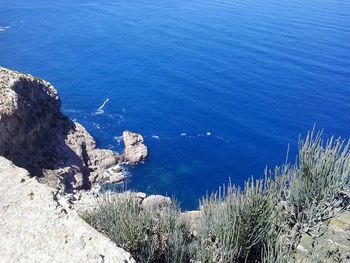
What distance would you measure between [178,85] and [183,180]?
Result: 2678cm

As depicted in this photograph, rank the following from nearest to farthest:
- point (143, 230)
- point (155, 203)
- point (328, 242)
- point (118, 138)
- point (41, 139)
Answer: point (328, 242), point (143, 230), point (155, 203), point (41, 139), point (118, 138)

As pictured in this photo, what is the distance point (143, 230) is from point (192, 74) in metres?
68.4

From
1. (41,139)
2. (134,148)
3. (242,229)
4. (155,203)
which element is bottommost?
(134,148)

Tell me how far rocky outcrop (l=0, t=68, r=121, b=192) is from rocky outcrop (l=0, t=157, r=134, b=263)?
29.5m

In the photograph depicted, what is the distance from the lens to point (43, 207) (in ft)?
32.8

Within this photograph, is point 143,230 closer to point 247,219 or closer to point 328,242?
point 247,219

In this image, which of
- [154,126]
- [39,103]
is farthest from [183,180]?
[39,103]

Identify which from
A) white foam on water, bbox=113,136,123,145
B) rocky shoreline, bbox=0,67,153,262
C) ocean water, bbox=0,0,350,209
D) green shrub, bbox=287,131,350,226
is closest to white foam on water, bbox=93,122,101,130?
ocean water, bbox=0,0,350,209

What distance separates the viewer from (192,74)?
8056 centimetres

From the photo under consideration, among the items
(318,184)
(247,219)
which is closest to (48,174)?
(247,219)

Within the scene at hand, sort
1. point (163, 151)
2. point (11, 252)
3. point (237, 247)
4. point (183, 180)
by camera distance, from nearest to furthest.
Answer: point (11, 252)
point (237, 247)
point (183, 180)
point (163, 151)

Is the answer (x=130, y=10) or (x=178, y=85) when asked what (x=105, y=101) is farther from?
(x=130, y=10)

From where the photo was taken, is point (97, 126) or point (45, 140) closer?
point (45, 140)

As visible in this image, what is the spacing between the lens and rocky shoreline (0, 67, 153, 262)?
8.93 metres
